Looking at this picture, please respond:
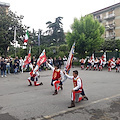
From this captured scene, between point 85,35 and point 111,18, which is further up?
point 111,18

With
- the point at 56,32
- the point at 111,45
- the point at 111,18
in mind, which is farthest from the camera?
the point at 56,32

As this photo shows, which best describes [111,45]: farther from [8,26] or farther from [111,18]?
[8,26]

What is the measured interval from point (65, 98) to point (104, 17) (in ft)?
138

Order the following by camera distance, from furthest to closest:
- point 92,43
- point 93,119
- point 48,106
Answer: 1. point 92,43
2. point 48,106
3. point 93,119

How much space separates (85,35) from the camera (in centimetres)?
2450

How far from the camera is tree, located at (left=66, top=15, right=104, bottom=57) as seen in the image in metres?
24.0

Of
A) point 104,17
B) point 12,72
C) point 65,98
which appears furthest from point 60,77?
point 104,17

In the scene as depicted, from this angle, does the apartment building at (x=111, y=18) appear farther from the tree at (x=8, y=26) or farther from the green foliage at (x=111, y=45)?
the tree at (x=8, y=26)

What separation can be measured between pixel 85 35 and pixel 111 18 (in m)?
22.9

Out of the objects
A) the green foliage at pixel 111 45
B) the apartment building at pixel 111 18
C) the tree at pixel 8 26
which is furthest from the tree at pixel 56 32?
the tree at pixel 8 26

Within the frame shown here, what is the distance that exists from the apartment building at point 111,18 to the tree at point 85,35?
64.2 ft

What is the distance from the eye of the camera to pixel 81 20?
2594 centimetres

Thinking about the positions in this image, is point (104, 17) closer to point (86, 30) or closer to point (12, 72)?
point (86, 30)

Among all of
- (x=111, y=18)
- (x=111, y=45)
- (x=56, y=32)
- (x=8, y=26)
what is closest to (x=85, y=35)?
(x=111, y=45)
